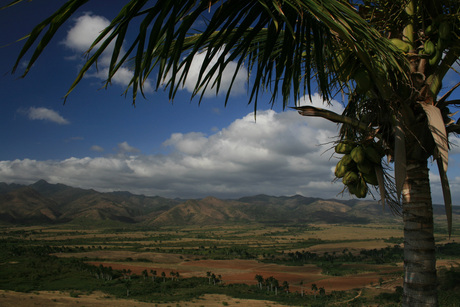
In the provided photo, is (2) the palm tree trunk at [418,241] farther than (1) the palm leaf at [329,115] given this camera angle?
No

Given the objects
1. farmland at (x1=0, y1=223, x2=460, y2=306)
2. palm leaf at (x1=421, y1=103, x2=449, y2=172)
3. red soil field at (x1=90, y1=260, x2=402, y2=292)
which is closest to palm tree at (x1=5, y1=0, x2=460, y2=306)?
palm leaf at (x1=421, y1=103, x2=449, y2=172)

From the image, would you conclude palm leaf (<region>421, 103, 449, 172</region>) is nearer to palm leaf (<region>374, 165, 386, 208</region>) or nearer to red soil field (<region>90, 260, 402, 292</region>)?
palm leaf (<region>374, 165, 386, 208</region>)

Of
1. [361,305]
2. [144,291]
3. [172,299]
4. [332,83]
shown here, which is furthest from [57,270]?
[332,83]

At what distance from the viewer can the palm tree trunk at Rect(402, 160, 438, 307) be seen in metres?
2.02

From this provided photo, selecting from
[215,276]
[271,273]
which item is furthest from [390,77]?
[271,273]

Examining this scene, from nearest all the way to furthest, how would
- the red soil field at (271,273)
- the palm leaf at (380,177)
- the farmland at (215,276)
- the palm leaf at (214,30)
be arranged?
the palm leaf at (214,30) < the palm leaf at (380,177) < the farmland at (215,276) < the red soil field at (271,273)

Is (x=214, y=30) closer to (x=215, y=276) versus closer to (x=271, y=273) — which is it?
(x=215, y=276)

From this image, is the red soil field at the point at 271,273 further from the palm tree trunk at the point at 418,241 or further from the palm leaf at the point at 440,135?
the palm leaf at the point at 440,135

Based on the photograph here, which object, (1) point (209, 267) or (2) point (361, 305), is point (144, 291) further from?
(2) point (361, 305)

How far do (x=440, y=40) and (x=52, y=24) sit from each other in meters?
2.21

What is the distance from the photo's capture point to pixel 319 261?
279 ft

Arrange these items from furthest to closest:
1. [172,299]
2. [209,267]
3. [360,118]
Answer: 1. [209,267]
2. [172,299]
3. [360,118]

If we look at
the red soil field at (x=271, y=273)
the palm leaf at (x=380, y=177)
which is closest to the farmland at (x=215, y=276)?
the red soil field at (x=271, y=273)

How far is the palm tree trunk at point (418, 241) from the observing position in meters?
2.02
